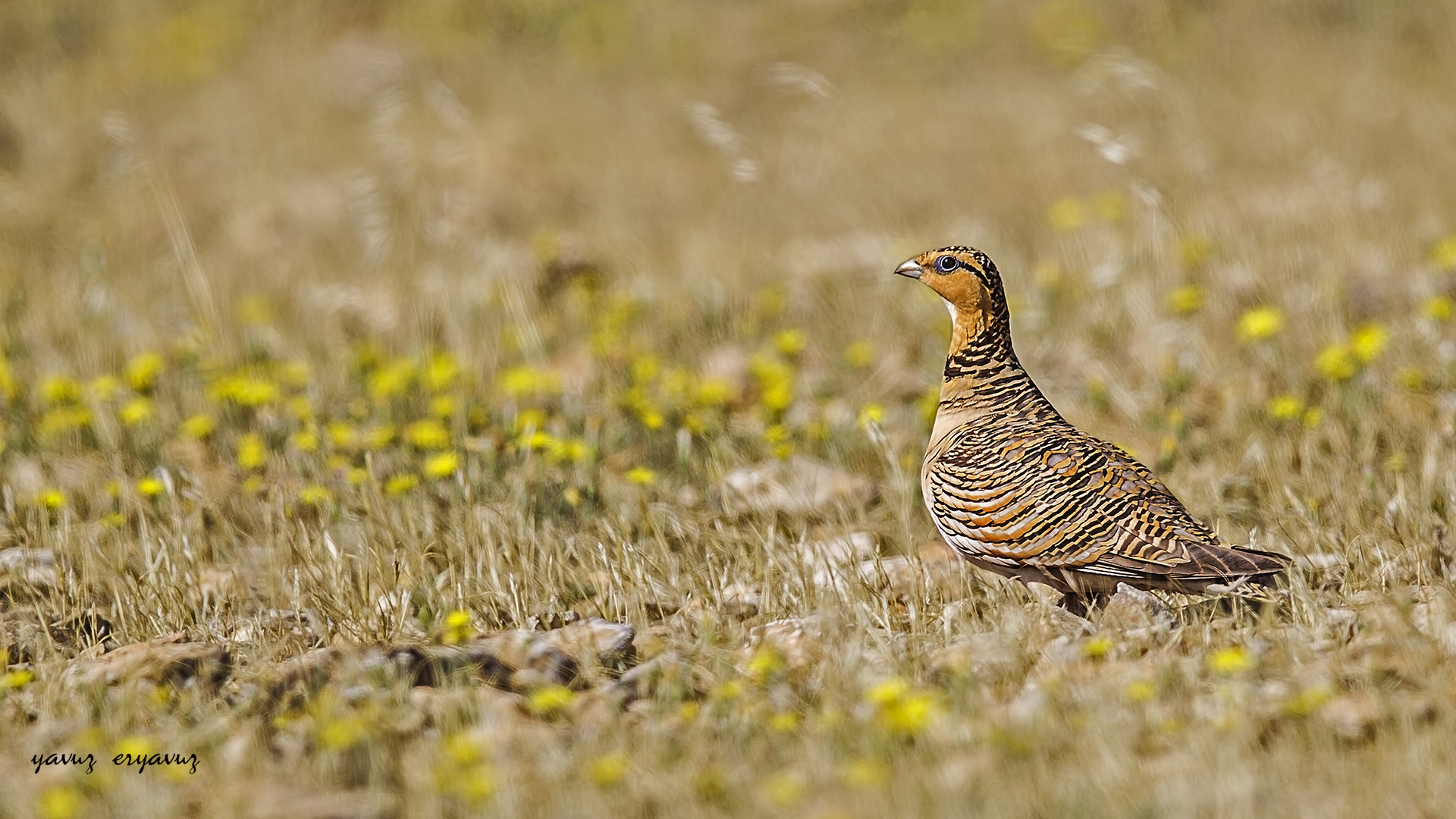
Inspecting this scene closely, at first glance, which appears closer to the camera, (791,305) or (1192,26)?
(791,305)

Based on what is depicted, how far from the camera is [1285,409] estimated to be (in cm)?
562

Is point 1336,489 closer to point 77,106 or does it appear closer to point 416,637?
point 416,637

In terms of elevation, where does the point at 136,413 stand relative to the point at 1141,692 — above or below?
below

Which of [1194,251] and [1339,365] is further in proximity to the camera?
[1194,251]

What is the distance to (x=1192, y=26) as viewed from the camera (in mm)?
14477

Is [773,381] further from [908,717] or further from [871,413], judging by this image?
[908,717]

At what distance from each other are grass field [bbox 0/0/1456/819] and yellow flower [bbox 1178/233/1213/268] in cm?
7

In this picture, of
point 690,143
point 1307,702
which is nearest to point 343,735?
point 1307,702

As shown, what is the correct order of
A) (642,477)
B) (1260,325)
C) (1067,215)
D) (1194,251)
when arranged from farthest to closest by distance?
1. (1067,215)
2. (1194,251)
3. (1260,325)
4. (642,477)

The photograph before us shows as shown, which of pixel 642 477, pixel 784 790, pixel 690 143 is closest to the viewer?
pixel 784 790

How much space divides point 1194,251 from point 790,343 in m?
2.61

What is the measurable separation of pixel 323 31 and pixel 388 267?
7.65m

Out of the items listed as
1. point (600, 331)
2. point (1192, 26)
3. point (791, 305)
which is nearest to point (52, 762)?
point (600, 331)

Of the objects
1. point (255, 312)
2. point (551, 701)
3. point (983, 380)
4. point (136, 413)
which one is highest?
point (983, 380)
